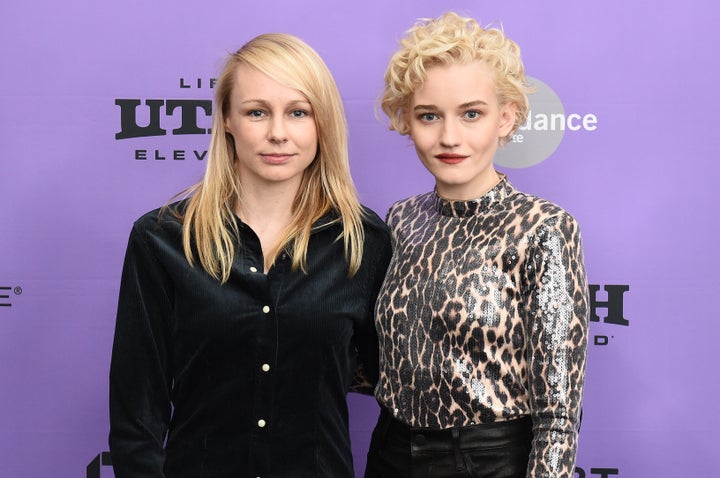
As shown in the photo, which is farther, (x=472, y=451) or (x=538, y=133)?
(x=538, y=133)

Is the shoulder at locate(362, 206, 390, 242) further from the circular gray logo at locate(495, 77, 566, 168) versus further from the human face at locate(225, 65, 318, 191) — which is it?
the circular gray logo at locate(495, 77, 566, 168)

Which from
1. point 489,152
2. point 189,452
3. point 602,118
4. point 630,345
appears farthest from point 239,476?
point 602,118

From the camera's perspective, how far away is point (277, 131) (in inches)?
57.8

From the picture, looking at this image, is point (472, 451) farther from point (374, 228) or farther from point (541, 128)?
point (541, 128)

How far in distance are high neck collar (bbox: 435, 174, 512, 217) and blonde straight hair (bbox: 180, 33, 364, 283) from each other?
21 centimetres

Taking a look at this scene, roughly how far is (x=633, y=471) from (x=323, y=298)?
1.15 metres

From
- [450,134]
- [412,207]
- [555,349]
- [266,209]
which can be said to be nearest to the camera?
[555,349]

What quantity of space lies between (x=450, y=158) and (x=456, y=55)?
195mm

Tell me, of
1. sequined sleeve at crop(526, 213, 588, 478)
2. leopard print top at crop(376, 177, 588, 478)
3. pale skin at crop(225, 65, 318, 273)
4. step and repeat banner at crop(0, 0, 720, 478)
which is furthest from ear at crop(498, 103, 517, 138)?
Answer: step and repeat banner at crop(0, 0, 720, 478)

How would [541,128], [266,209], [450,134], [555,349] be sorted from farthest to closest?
[541,128], [266,209], [450,134], [555,349]

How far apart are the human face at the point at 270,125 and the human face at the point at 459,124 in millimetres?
228

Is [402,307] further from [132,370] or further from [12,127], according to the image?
[12,127]

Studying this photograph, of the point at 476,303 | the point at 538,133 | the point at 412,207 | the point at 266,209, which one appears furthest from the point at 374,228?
the point at 538,133

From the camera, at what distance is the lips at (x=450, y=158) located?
1.46m
